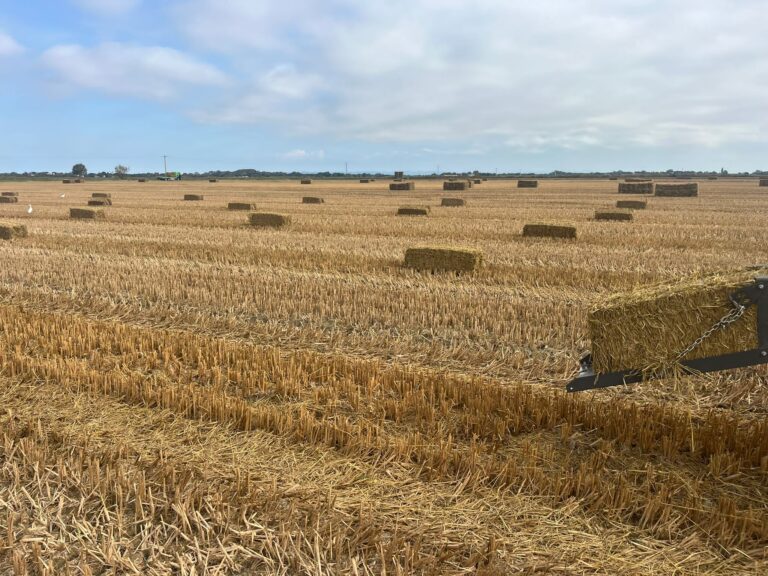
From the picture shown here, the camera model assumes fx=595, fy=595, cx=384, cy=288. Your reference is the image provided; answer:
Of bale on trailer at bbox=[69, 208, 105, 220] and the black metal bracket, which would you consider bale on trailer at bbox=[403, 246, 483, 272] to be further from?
bale on trailer at bbox=[69, 208, 105, 220]

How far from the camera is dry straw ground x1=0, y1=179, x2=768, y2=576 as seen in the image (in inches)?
137

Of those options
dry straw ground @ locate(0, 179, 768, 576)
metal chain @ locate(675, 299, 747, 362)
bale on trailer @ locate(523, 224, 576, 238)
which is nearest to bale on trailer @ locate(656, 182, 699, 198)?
bale on trailer @ locate(523, 224, 576, 238)

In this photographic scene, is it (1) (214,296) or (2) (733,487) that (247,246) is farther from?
(2) (733,487)

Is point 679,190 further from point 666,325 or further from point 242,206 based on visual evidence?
point 666,325

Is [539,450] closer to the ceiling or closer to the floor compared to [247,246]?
closer to the floor

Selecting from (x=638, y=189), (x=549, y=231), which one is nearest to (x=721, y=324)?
(x=549, y=231)

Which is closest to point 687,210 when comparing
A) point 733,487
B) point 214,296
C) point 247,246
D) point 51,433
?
→ point 247,246

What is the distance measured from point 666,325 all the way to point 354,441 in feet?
8.01

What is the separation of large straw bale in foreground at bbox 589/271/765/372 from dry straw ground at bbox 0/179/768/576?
0.83m

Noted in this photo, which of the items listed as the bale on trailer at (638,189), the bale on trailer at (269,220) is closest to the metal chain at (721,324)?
the bale on trailer at (269,220)

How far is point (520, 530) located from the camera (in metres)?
3.63

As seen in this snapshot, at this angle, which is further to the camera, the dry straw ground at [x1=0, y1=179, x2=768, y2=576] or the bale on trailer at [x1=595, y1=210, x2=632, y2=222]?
the bale on trailer at [x1=595, y1=210, x2=632, y2=222]

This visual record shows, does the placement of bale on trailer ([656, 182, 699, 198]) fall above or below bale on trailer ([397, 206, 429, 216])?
above

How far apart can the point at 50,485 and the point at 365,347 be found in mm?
4039
